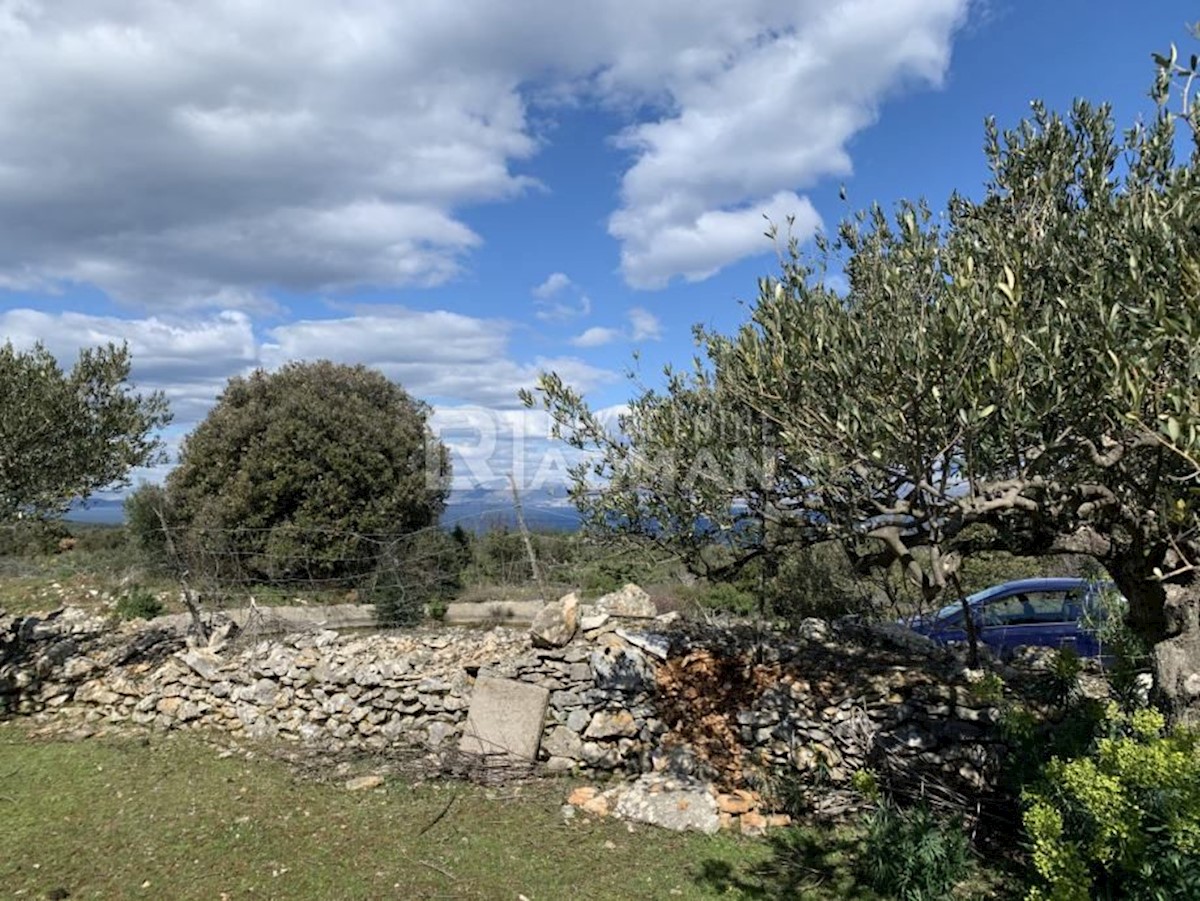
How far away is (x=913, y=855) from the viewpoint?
467cm

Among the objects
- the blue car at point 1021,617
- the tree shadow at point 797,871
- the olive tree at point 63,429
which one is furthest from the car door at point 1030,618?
the olive tree at point 63,429

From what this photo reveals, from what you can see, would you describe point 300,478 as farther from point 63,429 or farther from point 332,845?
point 332,845

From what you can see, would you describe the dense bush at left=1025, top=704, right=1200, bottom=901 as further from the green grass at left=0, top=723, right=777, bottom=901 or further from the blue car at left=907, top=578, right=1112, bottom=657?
the blue car at left=907, top=578, right=1112, bottom=657

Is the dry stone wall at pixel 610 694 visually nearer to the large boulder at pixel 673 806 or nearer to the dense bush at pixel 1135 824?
the large boulder at pixel 673 806

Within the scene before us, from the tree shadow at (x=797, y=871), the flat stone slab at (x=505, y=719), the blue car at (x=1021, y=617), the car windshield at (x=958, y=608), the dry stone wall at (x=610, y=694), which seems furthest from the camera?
the car windshield at (x=958, y=608)

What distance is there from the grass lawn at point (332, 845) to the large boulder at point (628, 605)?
2.43 metres

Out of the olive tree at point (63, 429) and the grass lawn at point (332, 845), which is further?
the olive tree at point (63, 429)

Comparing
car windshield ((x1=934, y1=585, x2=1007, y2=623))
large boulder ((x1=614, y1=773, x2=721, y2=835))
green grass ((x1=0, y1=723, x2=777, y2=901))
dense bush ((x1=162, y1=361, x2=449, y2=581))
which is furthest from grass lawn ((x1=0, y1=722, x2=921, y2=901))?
→ dense bush ((x1=162, y1=361, x2=449, y2=581))

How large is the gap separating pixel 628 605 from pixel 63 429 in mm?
7529

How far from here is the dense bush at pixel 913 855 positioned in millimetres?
4598

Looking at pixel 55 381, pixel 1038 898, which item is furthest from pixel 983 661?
pixel 55 381

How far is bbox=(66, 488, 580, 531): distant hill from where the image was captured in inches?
223

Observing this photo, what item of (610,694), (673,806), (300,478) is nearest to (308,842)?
(673,806)

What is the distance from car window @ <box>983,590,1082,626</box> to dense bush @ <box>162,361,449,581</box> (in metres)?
12.2
